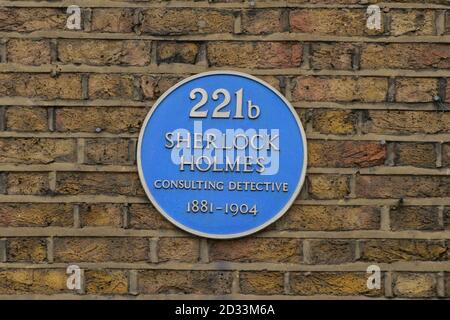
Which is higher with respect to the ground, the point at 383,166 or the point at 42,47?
the point at 42,47

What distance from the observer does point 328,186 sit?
3.56m

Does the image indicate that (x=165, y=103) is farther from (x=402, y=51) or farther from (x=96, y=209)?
(x=402, y=51)

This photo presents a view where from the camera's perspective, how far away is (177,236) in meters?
3.53

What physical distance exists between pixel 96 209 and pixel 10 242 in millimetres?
330

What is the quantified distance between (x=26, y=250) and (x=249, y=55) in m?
1.07

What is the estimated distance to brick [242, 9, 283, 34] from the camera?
3578 millimetres

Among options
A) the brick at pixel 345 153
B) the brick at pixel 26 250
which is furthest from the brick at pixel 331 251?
the brick at pixel 26 250

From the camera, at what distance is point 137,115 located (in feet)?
11.7

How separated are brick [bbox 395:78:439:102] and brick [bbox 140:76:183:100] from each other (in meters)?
0.80

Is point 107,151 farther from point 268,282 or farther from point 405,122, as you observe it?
point 405,122

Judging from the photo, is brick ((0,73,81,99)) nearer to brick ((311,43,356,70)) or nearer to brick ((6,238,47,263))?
brick ((6,238,47,263))

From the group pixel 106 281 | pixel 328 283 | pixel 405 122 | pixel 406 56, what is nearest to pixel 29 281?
pixel 106 281
